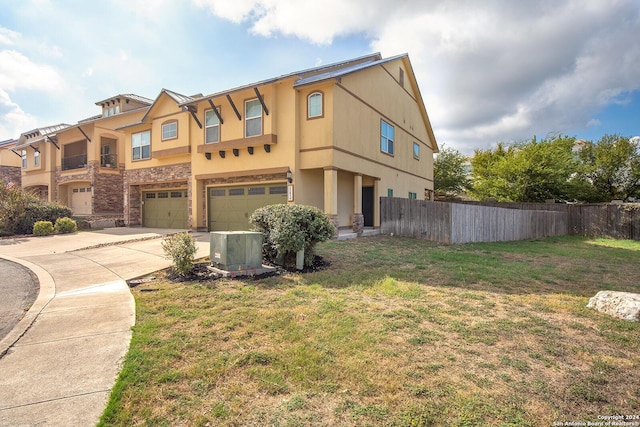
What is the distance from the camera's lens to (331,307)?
491 centimetres

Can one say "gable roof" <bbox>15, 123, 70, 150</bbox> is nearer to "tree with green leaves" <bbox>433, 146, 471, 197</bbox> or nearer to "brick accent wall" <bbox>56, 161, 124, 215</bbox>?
"brick accent wall" <bbox>56, 161, 124, 215</bbox>

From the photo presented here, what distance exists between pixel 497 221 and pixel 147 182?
18.7m

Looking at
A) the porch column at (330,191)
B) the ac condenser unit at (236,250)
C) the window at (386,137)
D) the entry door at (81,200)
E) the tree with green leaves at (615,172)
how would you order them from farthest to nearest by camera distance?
the tree with green leaves at (615,172)
the entry door at (81,200)
the window at (386,137)
the porch column at (330,191)
the ac condenser unit at (236,250)

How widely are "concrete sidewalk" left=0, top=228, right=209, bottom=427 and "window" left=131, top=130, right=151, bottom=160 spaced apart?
38.4ft

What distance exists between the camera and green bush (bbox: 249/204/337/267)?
7324mm

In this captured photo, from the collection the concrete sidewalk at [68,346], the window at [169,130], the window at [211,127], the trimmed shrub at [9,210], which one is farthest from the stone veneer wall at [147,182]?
the concrete sidewalk at [68,346]

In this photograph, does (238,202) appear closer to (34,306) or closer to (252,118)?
(252,118)

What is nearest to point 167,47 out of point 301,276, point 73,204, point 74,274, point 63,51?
point 63,51

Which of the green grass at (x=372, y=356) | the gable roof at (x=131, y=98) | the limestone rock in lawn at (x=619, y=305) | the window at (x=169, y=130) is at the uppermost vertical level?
the gable roof at (x=131, y=98)

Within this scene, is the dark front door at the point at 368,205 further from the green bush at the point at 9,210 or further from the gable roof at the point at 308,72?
the green bush at the point at 9,210

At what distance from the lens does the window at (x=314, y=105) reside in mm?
12695

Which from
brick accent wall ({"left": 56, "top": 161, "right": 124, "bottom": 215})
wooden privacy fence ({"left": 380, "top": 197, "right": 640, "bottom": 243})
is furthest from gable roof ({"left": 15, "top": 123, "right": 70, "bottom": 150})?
wooden privacy fence ({"left": 380, "top": 197, "right": 640, "bottom": 243})

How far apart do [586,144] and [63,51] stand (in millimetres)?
37346

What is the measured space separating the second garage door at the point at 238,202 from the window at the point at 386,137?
6226mm
